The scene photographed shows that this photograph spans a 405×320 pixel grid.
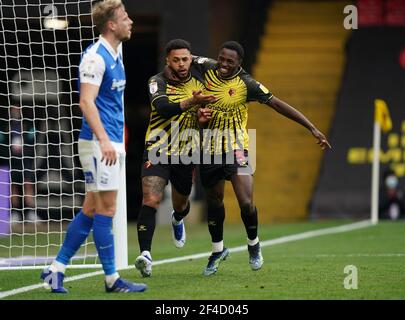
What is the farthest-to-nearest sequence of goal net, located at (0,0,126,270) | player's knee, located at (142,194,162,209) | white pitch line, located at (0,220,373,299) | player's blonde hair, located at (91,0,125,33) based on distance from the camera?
goal net, located at (0,0,126,270) < player's knee, located at (142,194,162,209) < white pitch line, located at (0,220,373,299) < player's blonde hair, located at (91,0,125,33)

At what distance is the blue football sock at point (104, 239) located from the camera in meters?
7.67

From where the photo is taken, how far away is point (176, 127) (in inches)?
368

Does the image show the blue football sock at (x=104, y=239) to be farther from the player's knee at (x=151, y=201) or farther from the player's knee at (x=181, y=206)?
the player's knee at (x=181, y=206)

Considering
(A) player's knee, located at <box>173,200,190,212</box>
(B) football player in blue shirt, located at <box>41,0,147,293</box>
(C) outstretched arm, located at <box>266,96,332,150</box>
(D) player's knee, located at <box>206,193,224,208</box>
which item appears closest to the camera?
(B) football player in blue shirt, located at <box>41,0,147,293</box>

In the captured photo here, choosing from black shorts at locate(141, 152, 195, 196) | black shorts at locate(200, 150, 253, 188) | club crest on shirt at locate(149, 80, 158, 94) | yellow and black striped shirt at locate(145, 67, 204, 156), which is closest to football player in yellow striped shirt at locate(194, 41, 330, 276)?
black shorts at locate(200, 150, 253, 188)

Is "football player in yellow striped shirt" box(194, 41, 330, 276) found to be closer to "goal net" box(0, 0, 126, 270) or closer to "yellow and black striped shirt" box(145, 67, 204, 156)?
"yellow and black striped shirt" box(145, 67, 204, 156)

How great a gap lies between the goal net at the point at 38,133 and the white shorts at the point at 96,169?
2529 millimetres

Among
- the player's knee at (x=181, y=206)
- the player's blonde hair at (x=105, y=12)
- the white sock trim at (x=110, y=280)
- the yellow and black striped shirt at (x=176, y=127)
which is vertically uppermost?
the player's blonde hair at (x=105, y=12)

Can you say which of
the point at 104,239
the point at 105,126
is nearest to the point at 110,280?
the point at 104,239

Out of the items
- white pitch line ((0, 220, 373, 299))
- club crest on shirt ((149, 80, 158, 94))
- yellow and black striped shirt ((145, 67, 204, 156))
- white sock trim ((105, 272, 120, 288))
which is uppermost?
club crest on shirt ((149, 80, 158, 94))

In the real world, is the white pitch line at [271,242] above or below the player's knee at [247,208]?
below

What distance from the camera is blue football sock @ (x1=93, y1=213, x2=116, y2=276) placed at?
7668mm

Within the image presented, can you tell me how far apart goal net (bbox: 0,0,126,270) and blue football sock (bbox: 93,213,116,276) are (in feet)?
7.64

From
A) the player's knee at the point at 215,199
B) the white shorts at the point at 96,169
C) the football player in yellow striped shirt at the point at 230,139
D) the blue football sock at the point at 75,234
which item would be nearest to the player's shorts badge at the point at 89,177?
the white shorts at the point at 96,169
